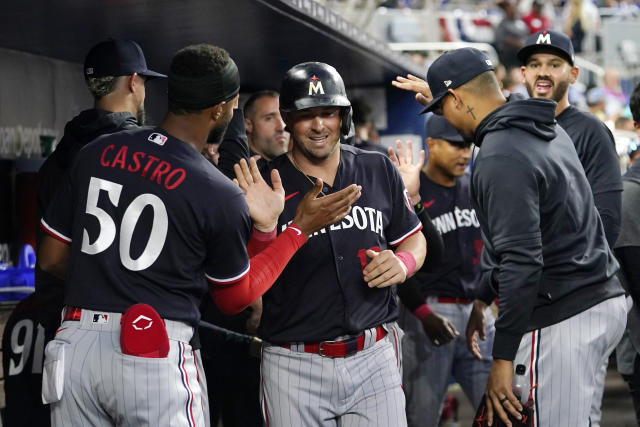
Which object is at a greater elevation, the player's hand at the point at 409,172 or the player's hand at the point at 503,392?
the player's hand at the point at 409,172

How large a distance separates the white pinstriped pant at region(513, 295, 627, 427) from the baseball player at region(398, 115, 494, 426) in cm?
189

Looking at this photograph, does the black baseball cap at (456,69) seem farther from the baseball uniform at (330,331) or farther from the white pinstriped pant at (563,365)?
the white pinstriped pant at (563,365)

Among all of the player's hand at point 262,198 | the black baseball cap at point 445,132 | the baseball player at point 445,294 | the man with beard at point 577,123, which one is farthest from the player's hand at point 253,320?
the black baseball cap at point 445,132

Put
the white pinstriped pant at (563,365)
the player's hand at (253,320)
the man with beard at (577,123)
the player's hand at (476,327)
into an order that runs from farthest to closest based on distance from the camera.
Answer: the player's hand at (476,327) < the man with beard at (577,123) < the player's hand at (253,320) < the white pinstriped pant at (563,365)

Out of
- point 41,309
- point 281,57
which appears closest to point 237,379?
point 41,309

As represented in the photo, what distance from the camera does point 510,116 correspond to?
363 centimetres

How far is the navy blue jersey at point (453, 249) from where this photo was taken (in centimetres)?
579

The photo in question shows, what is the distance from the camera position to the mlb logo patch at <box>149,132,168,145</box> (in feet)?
10.7

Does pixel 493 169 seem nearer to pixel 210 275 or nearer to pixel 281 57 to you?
pixel 210 275

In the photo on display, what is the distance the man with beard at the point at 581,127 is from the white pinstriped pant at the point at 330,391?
920 mm

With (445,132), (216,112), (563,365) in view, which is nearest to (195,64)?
(216,112)

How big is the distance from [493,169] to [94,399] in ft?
5.26

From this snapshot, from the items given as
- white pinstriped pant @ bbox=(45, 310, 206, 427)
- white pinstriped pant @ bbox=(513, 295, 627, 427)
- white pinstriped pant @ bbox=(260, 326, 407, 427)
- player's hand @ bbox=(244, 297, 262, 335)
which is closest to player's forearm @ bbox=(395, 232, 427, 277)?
white pinstriped pant @ bbox=(260, 326, 407, 427)

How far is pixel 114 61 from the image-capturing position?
14.3 feet
